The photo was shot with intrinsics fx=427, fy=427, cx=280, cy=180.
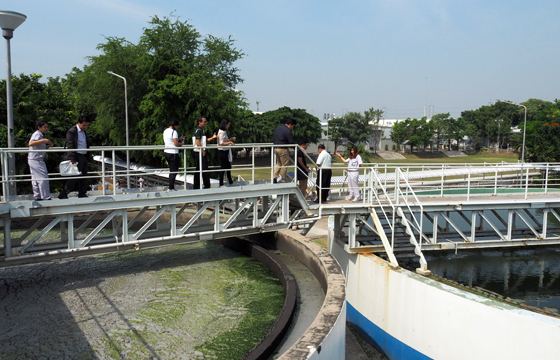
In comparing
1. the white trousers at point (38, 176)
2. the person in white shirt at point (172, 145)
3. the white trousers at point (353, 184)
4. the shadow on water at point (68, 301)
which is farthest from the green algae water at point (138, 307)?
the white trousers at point (353, 184)

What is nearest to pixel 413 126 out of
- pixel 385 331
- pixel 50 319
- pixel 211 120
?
pixel 211 120

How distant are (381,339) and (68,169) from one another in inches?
315

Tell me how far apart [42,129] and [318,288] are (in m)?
6.74

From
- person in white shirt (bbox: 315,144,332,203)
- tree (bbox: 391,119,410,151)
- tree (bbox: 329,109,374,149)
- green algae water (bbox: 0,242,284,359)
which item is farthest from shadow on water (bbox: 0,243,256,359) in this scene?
tree (bbox: 391,119,410,151)

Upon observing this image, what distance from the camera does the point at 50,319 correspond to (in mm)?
7691

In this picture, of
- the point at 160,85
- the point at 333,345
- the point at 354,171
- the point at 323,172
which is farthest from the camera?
the point at 160,85

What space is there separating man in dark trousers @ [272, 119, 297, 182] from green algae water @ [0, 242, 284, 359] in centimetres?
268

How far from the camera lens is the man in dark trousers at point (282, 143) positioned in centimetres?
973

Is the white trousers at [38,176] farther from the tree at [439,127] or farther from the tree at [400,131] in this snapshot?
the tree at [439,127]

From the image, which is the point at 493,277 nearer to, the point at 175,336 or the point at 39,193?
the point at 175,336

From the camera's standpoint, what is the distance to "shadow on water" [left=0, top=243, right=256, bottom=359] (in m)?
6.86

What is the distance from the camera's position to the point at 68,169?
26.1ft

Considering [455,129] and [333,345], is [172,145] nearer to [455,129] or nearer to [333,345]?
[333,345]

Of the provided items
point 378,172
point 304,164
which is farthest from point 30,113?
point 378,172
